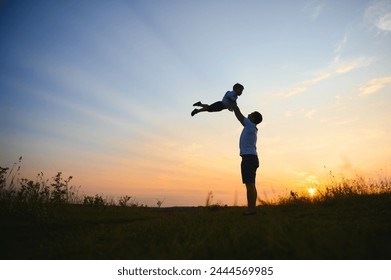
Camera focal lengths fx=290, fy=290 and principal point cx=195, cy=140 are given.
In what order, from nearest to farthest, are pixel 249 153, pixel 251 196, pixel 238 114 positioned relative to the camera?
pixel 251 196
pixel 249 153
pixel 238 114

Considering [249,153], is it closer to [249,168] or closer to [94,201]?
[249,168]

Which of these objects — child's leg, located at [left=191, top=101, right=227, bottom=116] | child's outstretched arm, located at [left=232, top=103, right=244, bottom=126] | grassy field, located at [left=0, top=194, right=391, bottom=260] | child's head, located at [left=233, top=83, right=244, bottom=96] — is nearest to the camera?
grassy field, located at [left=0, top=194, right=391, bottom=260]

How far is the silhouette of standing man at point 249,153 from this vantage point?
6332mm

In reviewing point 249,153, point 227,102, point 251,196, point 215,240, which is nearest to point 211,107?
point 227,102

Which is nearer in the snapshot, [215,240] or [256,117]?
[215,240]

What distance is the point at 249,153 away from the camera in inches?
254

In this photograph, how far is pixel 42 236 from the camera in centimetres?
526

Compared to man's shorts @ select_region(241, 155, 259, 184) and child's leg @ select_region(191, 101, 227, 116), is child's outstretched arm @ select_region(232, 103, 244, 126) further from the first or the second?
man's shorts @ select_region(241, 155, 259, 184)

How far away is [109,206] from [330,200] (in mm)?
6763

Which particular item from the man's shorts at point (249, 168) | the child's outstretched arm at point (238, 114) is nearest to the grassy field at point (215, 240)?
the man's shorts at point (249, 168)

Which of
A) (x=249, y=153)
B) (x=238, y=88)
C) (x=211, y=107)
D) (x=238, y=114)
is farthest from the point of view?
(x=211, y=107)

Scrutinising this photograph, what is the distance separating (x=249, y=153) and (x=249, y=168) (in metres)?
0.34

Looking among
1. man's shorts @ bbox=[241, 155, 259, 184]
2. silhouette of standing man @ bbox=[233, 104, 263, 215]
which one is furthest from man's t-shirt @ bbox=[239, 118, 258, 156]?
man's shorts @ bbox=[241, 155, 259, 184]

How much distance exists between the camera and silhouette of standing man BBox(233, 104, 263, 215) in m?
6.33
